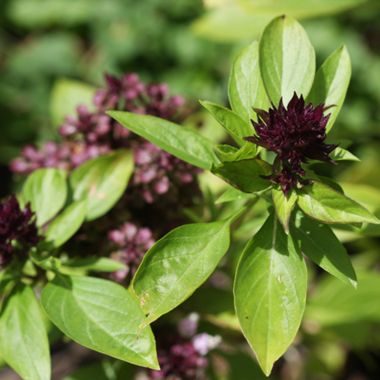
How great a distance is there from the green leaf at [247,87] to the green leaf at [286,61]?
2 cm

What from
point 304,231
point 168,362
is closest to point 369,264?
point 168,362

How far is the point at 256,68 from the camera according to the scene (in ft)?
4.52

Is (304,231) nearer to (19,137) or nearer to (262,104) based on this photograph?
(262,104)

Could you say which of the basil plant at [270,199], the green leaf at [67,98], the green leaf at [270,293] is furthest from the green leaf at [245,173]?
the green leaf at [67,98]

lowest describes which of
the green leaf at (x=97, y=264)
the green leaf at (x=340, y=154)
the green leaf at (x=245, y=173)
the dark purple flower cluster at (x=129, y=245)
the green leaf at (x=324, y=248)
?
the dark purple flower cluster at (x=129, y=245)

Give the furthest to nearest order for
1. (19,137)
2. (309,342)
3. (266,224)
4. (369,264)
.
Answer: (19,137), (369,264), (309,342), (266,224)

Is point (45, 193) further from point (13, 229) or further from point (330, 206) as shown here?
point (330, 206)

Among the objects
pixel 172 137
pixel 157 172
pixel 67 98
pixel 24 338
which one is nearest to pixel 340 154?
pixel 172 137

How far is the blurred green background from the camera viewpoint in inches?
120

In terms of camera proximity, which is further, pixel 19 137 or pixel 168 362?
pixel 19 137

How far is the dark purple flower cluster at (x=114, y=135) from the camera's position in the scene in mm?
1684

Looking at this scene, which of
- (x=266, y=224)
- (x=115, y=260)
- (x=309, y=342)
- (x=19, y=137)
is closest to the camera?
(x=266, y=224)

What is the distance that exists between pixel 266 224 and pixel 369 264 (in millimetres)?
1897

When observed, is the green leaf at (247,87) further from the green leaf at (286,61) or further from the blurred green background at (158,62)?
the blurred green background at (158,62)
